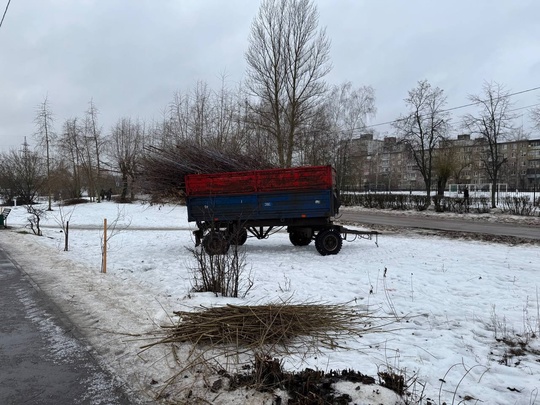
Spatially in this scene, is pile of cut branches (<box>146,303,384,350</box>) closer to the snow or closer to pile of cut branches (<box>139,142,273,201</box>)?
the snow

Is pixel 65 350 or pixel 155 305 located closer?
pixel 65 350

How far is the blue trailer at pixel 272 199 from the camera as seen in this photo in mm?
10930

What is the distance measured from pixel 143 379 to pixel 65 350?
1.33 meters

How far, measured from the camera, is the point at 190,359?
3.97 meters

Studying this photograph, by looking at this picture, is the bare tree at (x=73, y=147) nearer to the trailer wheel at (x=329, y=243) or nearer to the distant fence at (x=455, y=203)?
the distant fence at (x=455, y=203)

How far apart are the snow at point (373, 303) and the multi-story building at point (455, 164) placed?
2787cm

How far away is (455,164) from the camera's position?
148 feet

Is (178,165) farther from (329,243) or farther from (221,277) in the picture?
(221,277)

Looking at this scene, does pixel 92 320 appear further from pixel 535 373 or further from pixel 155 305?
pixel 535 373

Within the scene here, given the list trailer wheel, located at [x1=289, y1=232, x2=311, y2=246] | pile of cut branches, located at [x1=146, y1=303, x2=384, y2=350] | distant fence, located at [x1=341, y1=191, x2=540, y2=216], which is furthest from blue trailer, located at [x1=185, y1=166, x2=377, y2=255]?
distant fence, located at [x1=341, y1=191, x2=540, y2=216]

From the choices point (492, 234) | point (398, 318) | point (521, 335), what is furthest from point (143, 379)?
point (492, 234)

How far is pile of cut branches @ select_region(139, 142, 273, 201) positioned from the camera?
38.5ft

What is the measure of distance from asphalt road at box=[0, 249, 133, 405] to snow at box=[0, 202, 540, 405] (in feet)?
0.60

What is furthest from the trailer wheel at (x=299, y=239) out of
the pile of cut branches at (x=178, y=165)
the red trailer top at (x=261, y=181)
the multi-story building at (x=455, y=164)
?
the multi-story building at (x=455, y=164)
